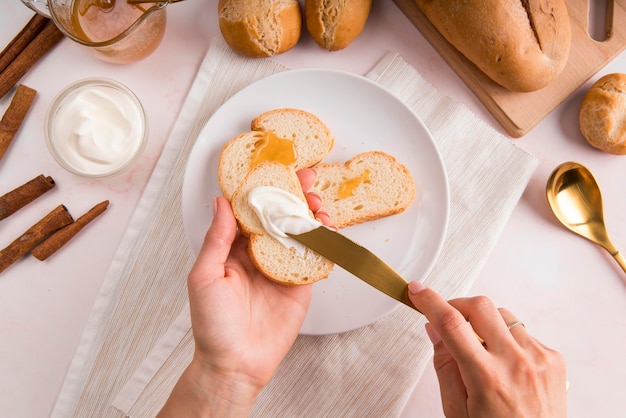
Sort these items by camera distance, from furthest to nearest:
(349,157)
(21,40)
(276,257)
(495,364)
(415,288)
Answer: (21,40), (349,157), (276,257), (415,288), (495,364)

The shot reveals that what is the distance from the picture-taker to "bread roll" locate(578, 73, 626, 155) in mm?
1837

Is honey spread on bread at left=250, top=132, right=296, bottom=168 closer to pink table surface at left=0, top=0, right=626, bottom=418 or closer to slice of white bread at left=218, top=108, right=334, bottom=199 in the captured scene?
slice of white bread at left=218, top=108, right=334, bottom=199

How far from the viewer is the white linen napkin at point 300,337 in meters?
1.86

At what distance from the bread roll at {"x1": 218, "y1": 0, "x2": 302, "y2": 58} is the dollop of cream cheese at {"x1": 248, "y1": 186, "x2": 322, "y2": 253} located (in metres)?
0.60

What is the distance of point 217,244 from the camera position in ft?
4.79

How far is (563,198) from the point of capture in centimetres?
195

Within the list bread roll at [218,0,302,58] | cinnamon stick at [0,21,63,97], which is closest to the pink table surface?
cinnamon stick at [0,21,63,97]

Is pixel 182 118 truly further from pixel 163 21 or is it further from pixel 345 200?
pixel 345 200

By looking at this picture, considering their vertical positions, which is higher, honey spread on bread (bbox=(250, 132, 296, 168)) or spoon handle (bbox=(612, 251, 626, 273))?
honey spread on bread (bbox=(250, 132, 296, 168))

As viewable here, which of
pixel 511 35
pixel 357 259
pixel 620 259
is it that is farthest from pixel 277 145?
pixel 620 259

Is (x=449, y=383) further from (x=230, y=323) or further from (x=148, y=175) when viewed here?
(x=148, y=175)

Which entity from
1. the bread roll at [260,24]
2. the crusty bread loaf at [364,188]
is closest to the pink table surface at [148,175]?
the bread roll at [260,24]

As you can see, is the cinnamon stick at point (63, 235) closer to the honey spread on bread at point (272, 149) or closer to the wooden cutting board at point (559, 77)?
the honey spread on bread at point (272, 149)

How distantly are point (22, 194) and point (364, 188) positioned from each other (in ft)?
4.36
